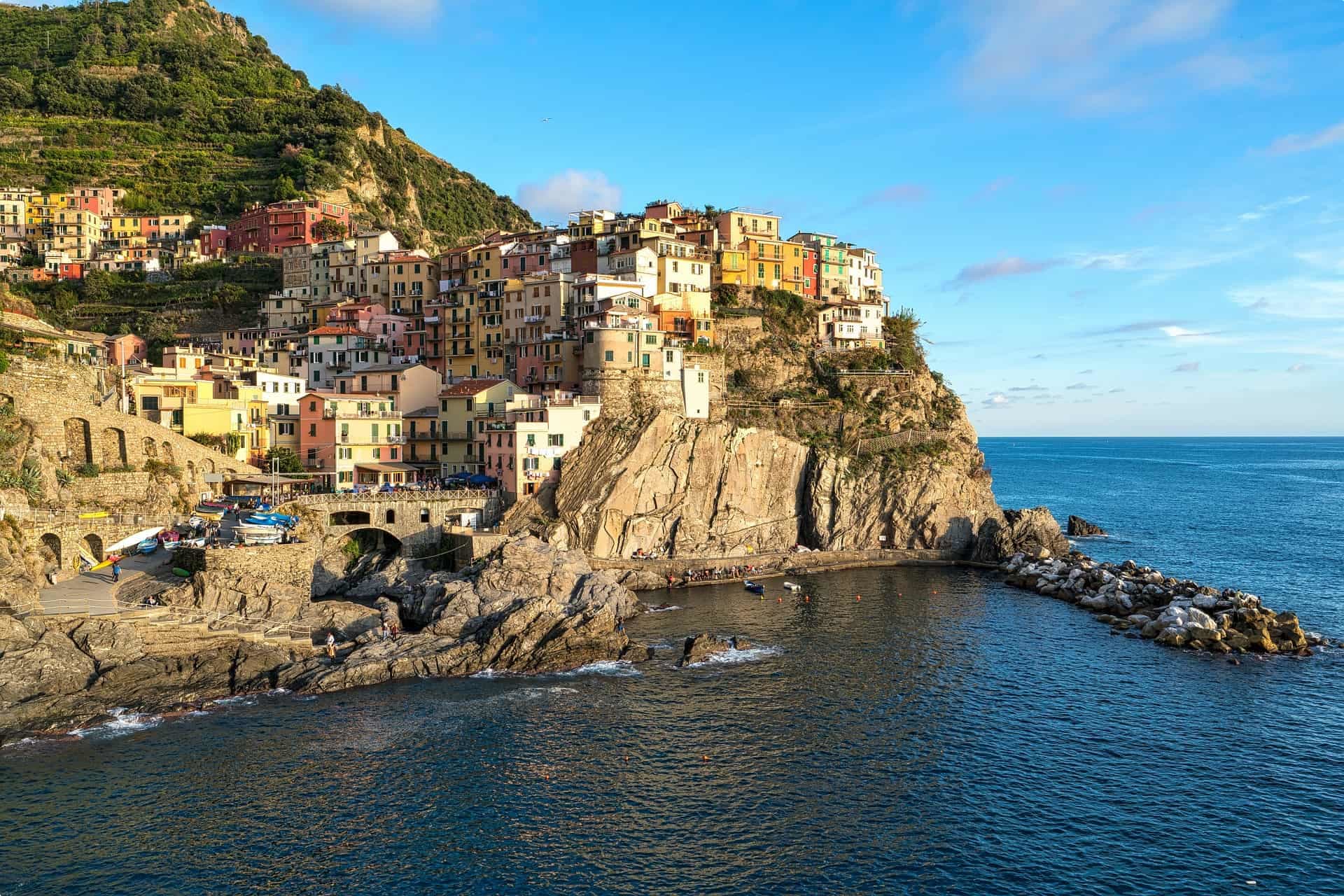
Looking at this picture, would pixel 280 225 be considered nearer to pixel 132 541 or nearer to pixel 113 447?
pixel 113 447

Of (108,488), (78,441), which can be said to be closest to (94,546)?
(108,488)

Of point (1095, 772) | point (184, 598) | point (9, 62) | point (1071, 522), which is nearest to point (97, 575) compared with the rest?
point (184, 598)

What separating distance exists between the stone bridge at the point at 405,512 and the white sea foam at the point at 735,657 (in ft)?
88.5

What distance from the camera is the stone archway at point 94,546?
56438 millimetres

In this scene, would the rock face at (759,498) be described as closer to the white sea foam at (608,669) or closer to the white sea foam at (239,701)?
the white sea foam at (608,669)

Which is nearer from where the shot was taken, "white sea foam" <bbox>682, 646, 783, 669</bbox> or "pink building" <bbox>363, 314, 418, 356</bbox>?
"white sea foam" <bbox>682, 646, 783, 669</bbox>

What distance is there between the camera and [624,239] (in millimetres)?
95250

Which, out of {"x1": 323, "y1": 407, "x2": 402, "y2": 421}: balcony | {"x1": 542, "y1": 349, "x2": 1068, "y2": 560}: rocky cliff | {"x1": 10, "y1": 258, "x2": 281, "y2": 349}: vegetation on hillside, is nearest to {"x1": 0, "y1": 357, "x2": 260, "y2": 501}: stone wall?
{"x1": 323, "y1": 407, "x2": 402, "y2": 421}: balcony

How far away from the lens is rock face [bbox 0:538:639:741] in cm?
4406

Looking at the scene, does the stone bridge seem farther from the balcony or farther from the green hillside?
the green hillside

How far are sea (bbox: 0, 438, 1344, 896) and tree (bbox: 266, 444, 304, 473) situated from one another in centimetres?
3278

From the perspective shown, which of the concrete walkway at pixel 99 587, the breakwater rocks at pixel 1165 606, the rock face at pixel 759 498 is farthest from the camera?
the rock face at pixel 759 498

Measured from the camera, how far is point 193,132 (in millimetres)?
153875

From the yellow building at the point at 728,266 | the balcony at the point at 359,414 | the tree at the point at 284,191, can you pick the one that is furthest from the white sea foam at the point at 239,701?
the tree at the point at 284,191
